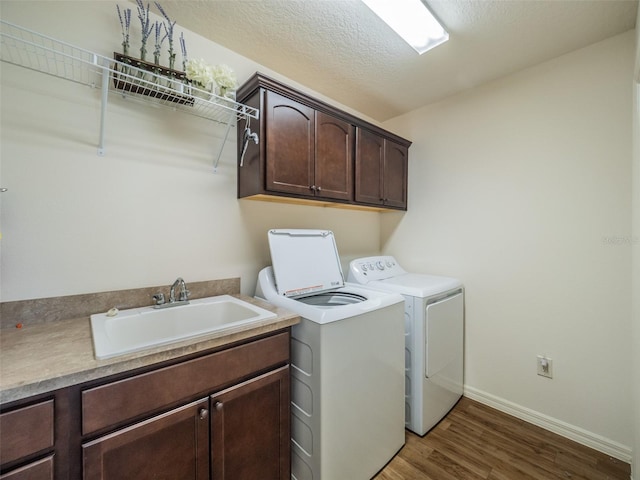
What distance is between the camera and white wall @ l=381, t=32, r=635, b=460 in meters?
1.60

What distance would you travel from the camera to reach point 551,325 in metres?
1.82

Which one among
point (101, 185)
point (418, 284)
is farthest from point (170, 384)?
point (418, 284)

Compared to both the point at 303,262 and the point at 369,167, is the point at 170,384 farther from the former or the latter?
the point at 369,167

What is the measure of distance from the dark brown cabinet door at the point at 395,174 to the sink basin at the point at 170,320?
149cm

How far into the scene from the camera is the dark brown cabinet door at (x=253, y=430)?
1.06m

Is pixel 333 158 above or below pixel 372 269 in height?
above

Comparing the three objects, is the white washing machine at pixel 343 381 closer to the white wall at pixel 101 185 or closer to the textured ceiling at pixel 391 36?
the white wall at pixel 101 185

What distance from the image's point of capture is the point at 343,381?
1.31m

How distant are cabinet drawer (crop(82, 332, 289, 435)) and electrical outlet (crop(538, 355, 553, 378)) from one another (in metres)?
1.82

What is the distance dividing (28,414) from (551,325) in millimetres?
2550

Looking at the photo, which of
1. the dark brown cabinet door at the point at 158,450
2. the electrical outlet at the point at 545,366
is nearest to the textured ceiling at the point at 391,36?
the dark brown cabinet door at the point at 158,450

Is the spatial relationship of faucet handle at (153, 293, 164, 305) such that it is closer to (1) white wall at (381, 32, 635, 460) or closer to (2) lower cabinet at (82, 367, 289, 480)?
(2) lower cabinet at (82, 367, 289, 480)

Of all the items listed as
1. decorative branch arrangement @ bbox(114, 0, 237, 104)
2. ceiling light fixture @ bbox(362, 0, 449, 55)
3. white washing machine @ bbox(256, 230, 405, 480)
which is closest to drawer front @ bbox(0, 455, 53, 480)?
white washing machine @ bbox(256, 230, 405, 480)

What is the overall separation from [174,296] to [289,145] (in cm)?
107
